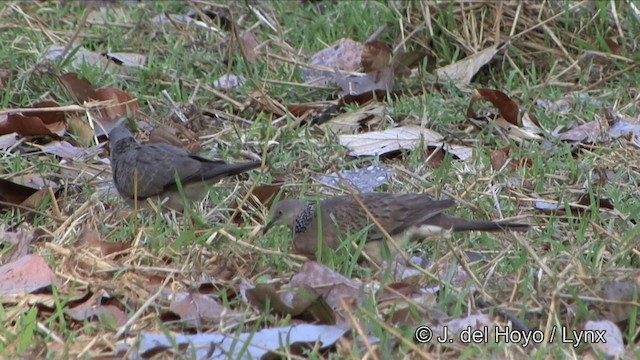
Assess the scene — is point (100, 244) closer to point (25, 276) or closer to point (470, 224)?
point (25, 276)

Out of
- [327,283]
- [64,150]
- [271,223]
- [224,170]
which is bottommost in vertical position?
[64,150]

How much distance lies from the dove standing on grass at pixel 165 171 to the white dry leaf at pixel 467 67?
6.98 ft

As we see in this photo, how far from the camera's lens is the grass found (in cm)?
426

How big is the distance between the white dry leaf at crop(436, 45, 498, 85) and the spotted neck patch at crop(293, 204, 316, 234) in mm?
2535

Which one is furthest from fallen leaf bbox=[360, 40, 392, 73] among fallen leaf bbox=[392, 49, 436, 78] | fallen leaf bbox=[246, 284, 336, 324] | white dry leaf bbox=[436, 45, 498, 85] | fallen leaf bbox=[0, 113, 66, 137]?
fallen leaf bbox=[246, 284, 336, 324]

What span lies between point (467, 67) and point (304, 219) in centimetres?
282

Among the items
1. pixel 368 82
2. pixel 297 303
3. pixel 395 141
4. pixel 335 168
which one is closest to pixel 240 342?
pixel 297 303

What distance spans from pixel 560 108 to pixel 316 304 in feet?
11.2

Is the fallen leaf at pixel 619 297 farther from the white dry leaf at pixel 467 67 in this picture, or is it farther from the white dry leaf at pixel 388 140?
the white dry leaf at pixel 467 67

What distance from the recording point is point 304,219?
519 centimetres

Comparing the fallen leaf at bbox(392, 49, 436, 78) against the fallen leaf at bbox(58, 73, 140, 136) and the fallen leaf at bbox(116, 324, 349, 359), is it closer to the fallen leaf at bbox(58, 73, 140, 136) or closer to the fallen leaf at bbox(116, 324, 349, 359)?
the fallen leaf at bbox(58, 73, 140, 136)

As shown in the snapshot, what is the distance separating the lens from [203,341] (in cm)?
397

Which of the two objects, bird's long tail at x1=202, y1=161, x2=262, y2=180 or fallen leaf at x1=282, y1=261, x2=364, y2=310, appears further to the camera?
bird's long tail at x1=202, y1=161, x2=262, y2=180

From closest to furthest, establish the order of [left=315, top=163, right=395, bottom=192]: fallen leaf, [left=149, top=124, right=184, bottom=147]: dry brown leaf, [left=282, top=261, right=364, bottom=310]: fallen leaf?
[left=282, top=261, right=364, bottom=310]: fallen leaf < [left=315, top=163, right=395, bottom=192]: fallen leaf < [left=149, top=124, right=184, bottom=147]: dry brown leaf
